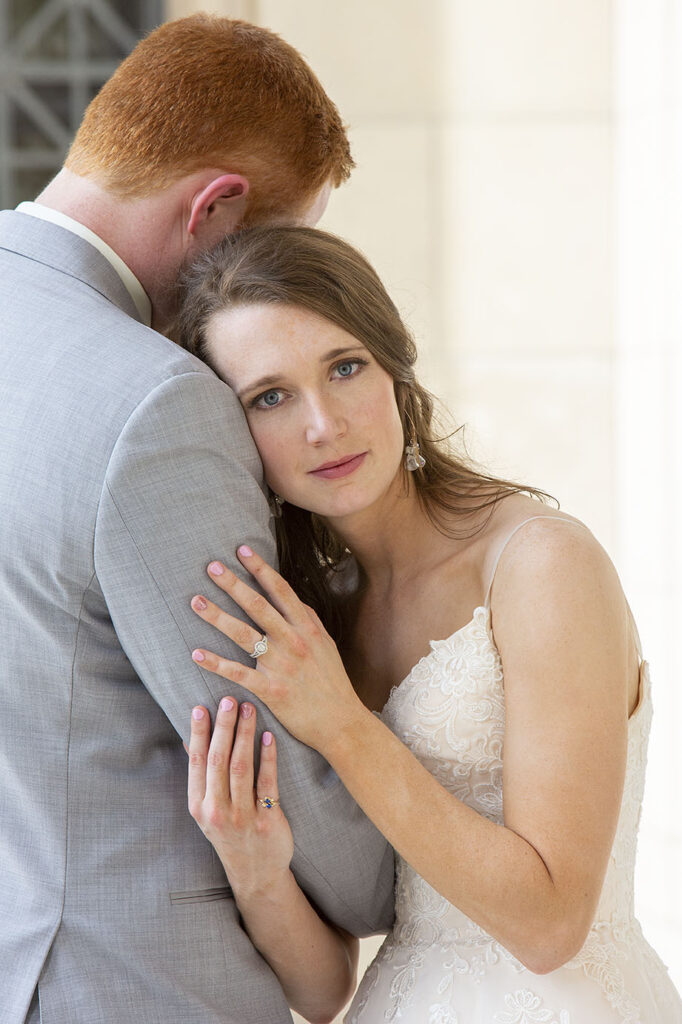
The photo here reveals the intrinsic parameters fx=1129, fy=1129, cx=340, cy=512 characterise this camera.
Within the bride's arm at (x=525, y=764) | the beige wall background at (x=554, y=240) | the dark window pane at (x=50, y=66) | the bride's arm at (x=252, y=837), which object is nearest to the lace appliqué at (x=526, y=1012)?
the bride's arm at (x=525, y=764)

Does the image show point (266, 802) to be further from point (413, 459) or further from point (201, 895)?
point (413, 459)

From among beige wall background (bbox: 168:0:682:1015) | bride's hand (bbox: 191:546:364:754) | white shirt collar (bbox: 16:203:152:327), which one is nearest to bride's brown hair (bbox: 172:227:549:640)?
white shirt collar (bbox: 16:203:152:327)

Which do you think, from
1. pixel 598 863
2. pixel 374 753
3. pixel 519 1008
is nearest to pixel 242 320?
pixel 374 753

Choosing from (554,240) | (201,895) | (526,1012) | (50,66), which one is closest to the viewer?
(201,895)

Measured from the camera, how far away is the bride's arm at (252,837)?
4.99 feet

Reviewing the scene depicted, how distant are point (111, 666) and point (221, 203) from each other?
0.79 metres

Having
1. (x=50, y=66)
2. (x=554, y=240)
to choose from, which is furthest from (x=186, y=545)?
(x=50, y=66)

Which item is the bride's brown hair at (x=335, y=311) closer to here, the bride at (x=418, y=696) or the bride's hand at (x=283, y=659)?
the bride at (x=418, y=696)

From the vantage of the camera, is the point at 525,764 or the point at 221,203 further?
the point at 221,203

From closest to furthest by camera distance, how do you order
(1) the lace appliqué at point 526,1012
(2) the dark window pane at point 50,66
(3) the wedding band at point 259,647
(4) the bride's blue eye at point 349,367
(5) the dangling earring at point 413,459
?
(3) the wedding band at point 259,647 → (1) the lace appliqué at point 526,1012 → (4) the bride's blue eye at point 349,367 → (5) the dangling earring at point 413,459 → (2) the dark window pane at point 50,66

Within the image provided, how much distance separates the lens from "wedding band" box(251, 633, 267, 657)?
154cm

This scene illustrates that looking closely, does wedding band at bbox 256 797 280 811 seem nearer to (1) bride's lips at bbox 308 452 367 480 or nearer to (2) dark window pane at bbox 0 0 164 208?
(1) bride's lips at bbox 308 452 367 480

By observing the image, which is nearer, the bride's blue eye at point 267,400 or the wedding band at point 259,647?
the wedding band at point 259,647

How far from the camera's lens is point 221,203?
1.86 m
